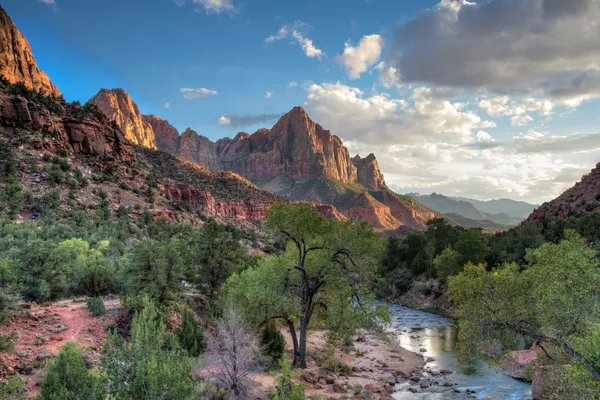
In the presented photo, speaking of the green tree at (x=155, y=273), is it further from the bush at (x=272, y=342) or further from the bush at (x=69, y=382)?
the bush at (x=69, y=382)

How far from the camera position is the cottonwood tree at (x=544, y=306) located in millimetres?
10823

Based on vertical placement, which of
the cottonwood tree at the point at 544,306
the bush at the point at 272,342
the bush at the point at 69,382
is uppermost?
the cottonwood tree at the point at 544,306

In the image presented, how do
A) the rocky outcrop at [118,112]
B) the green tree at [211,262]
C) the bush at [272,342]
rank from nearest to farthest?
1. the bush at [272,342]
2. the green tree at [211,262]
3. the rocky outcrop at [118,112]

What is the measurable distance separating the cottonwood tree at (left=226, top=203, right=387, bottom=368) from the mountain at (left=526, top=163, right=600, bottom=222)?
177 feet

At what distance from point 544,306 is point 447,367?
1277 centimetres

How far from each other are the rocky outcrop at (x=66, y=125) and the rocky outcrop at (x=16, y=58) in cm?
3075

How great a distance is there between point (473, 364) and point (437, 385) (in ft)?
18.0

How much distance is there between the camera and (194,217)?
228 feet

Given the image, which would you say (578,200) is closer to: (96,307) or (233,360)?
(233,360)

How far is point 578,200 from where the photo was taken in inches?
2429

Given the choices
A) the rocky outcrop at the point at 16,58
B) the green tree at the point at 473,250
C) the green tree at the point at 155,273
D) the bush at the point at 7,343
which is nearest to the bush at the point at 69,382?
the bush at the point at 7,343

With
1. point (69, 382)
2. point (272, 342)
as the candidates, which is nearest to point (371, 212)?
point (272, 342)

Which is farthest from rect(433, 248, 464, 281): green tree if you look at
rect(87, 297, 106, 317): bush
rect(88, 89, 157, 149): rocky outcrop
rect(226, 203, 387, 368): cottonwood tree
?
rect(88, 89, 157, 149): rocky outcrop

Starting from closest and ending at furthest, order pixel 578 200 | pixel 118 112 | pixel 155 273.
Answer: pixel 155 273 → pixel 578 200 → pixel 118 112
